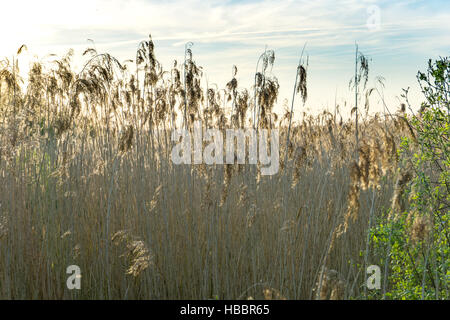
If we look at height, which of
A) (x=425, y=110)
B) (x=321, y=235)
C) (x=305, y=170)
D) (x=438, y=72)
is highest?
(x=438, y=72)

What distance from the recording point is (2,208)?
360cm

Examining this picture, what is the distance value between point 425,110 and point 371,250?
1477 millimetres

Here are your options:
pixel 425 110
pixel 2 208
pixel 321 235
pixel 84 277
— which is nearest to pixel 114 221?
pixel 84 277

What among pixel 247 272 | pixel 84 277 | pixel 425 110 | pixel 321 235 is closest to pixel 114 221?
pixel 84 277

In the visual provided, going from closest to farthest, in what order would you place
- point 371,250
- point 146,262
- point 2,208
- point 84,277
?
point 146,262 < point 84,277 < point 2,208 < point 371,250

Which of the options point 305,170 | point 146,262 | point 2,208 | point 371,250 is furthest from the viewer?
point 305,170

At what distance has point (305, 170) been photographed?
4938mm

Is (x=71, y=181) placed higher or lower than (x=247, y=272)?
higher

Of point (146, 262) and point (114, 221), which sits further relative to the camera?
point (114, 221)

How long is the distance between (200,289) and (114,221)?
102 cm

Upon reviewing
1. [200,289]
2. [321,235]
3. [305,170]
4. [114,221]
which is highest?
[305,170]

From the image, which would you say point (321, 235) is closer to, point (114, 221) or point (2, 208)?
point (114, 221)

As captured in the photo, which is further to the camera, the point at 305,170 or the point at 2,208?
the point at 305,170

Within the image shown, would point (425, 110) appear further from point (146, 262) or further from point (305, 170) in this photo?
point (146, 262)
